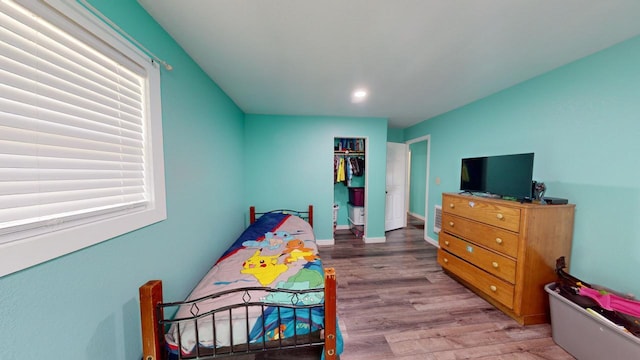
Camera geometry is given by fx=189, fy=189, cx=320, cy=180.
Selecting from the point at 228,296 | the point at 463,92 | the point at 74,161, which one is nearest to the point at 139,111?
the point at 74,161

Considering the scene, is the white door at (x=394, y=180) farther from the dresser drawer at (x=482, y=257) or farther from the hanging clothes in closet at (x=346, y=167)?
the dresser drawer at (x=482, y=257)

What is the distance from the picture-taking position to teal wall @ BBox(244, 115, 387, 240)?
3.21m

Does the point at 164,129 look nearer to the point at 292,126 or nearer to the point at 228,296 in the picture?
the point at 228,296

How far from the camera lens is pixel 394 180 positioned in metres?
4.09

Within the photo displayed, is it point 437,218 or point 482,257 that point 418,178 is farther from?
point 482,257

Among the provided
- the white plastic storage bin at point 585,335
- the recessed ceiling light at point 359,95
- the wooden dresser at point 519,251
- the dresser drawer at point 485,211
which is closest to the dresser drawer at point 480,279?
the wooden dresser at point 519,251

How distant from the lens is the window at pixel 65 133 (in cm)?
61

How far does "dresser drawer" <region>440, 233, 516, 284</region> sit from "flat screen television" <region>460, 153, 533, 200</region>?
24.2 inches

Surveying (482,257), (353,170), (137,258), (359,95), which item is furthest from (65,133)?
(353,170)

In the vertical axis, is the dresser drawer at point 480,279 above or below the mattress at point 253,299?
below

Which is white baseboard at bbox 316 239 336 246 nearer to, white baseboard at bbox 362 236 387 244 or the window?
white baseboard at bbox 362 236 387 244

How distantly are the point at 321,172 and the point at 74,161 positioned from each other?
279 centimetres

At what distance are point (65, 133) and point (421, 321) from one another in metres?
2.62

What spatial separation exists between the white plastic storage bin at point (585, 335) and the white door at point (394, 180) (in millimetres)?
2537
